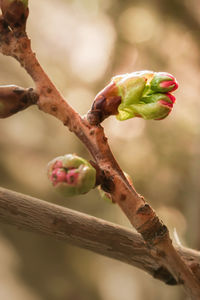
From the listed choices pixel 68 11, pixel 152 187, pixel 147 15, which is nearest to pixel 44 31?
pixel 68 11

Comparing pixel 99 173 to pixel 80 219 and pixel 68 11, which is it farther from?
pixel 68 11

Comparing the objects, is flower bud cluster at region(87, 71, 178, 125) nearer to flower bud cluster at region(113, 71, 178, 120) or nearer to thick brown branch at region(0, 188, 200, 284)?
flower bud cluster at region(113, 71, 178, 120)

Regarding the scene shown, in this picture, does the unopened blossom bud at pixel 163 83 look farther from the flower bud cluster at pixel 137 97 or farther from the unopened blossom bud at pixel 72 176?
the unopened blossom bud at pixel 72 176

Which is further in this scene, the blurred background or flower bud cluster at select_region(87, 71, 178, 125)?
the blurred background

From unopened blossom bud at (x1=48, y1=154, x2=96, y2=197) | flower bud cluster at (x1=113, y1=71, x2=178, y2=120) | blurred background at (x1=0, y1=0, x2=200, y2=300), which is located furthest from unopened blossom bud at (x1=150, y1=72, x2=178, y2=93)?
blurred background at (x1=0, y1=0, x2=200, y2=300)

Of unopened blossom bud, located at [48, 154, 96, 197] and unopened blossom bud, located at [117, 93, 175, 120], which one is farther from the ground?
unopened blossom bud, located at [117, 93, 175, 120]

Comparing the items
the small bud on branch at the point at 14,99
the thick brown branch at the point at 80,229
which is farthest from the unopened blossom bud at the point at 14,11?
the thick brown branch at the point at 80,229

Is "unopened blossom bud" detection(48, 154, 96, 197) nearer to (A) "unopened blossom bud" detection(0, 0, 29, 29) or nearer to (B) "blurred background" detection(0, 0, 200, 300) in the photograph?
(A) "unopened blossom bud" detection(0, 0, 29, 29)

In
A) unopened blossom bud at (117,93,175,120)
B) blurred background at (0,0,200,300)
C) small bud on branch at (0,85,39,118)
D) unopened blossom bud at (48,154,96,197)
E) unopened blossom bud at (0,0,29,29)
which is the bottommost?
blurred background at (0,0,200,300)
